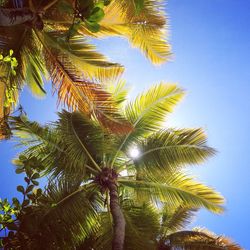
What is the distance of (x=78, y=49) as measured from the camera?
28.1 feet

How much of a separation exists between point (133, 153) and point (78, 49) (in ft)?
10.1

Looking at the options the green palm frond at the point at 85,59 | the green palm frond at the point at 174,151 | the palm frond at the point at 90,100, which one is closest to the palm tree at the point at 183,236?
the green palm frond at the point at 174,151

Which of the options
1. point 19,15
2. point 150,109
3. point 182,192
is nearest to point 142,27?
point 150,109

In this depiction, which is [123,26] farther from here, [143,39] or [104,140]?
[104,140]

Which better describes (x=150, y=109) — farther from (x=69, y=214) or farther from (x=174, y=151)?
(x=69, y=214)

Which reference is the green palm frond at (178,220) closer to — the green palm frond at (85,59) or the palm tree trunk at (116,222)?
the palm tree trunk at (116,222)

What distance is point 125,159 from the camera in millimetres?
9625

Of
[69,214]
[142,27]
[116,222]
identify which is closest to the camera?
[116,222]

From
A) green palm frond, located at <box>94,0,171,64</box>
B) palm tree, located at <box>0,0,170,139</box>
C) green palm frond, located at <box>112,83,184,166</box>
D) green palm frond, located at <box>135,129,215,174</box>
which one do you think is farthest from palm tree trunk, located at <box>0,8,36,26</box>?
green palm frond, located at <box>135,129,215,174</box>

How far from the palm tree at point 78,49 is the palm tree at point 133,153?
3.69 ft

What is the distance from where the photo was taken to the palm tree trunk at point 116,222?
24.2ft

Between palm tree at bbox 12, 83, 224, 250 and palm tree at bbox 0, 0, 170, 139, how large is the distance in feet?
3.69

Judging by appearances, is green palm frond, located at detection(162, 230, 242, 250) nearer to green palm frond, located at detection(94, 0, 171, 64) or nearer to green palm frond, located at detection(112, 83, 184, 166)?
green palm frond, located at detection(112, 83, 184, 166)

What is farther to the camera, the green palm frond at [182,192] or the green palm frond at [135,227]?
the green palm frond at [182,192]
